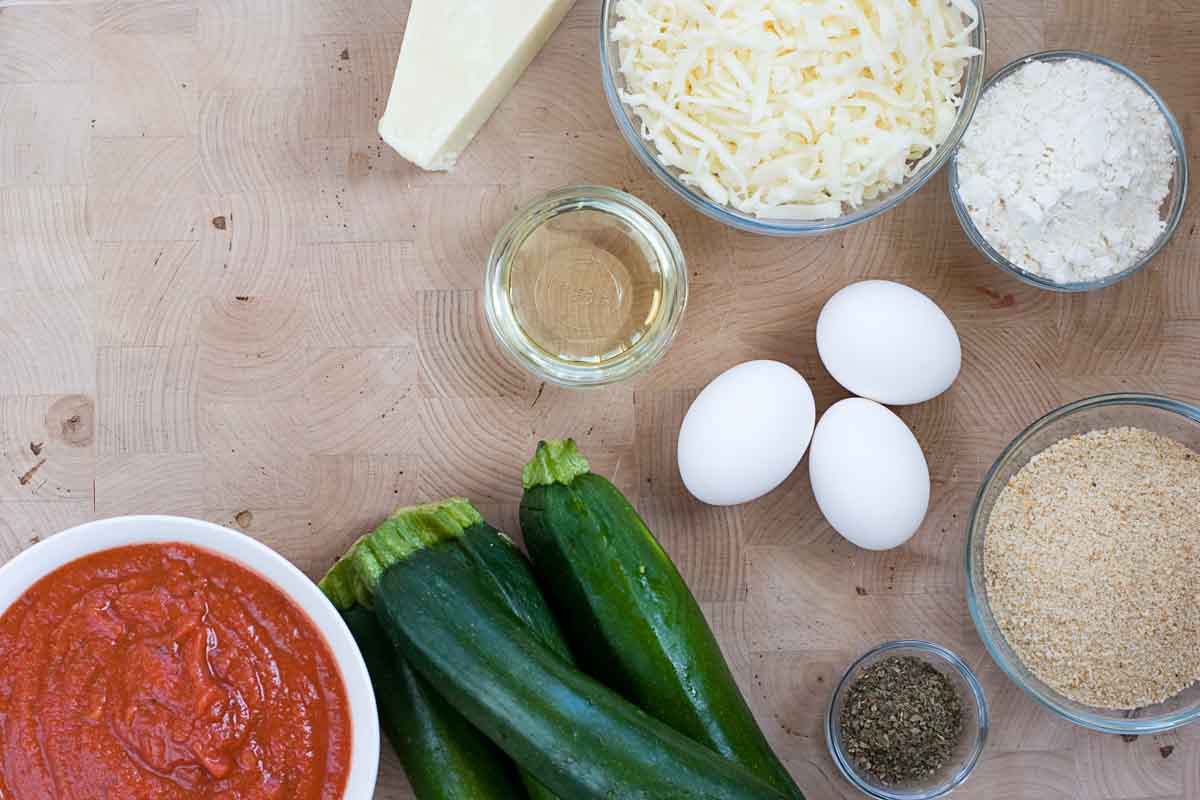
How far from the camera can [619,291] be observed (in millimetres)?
1729

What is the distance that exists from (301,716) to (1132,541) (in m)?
1.17

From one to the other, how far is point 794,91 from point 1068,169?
1.36 feet

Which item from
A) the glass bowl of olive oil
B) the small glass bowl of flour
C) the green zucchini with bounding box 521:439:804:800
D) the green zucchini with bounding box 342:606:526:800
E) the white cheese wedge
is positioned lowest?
the green zucchini with bounding box 342:606:526:800

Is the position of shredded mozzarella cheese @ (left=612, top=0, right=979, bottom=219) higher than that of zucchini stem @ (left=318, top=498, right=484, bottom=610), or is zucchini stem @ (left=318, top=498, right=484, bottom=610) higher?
shredded mozzarella cheese @ (left=612, top=0, right=979, bottom=219)

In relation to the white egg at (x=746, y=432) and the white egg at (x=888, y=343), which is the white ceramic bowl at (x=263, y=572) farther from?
the white egg at (x=888, y=343)

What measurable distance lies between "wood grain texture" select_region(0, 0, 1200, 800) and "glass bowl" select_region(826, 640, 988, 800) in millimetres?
43

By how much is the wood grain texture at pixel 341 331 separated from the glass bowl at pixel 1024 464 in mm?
66

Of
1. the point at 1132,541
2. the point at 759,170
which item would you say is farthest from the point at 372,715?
the point at 1132,541

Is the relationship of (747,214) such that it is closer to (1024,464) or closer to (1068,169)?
(1068,169)

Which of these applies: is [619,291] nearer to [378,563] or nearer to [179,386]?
[378,563]

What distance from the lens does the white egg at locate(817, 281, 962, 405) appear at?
5.23 ft

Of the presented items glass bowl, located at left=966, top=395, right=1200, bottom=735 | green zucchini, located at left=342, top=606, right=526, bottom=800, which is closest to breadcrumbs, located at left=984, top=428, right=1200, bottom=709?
glass bowl, located at left=966, top=395, right=1200, bottom=735

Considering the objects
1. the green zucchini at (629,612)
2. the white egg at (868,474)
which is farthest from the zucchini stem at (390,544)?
the white egg at (868,474)

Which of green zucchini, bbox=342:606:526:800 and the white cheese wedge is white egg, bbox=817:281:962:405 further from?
green zucchini, bbox=342:606:526:800
